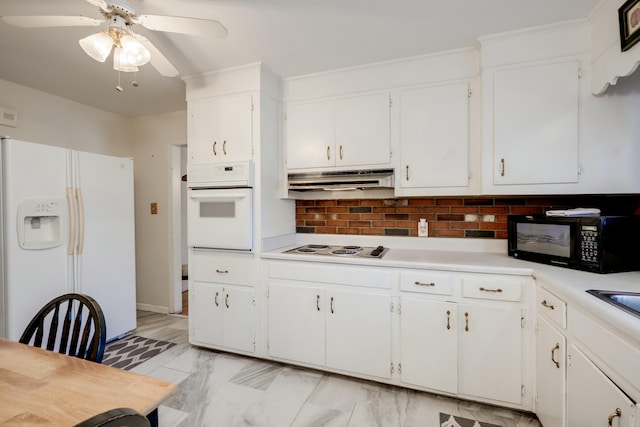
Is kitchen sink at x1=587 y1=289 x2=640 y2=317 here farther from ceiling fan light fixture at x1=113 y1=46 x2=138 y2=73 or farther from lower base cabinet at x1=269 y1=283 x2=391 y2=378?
ceiling fan light fixture at x1=113 y1=46 x2=138 y2=73

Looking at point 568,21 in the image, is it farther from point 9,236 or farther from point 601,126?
point 9,236

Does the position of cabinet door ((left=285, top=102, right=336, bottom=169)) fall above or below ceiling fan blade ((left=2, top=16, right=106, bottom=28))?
below

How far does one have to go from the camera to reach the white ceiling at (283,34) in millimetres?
1601

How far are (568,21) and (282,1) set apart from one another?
5.65 feet

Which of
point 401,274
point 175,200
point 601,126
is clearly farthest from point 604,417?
point 175,200

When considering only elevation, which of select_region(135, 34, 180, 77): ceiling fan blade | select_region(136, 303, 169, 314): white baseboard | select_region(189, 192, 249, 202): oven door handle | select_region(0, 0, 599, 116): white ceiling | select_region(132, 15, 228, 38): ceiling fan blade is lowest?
select_region(136, 303, 169, 314): white baseboard

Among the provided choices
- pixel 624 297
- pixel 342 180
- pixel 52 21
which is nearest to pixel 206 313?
pixel 342 180

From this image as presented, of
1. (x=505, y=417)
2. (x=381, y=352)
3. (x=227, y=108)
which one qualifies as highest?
(x=227, y=108)

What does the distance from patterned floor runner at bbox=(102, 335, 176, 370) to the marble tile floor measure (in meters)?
0.12

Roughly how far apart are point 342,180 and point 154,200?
2.46 metres

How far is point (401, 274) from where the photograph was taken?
1.91 metres

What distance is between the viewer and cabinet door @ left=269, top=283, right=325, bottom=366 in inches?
83.4

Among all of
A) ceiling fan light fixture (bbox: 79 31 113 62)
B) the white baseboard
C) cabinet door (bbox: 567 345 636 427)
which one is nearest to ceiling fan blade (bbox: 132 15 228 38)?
ceiling fan light fixture (bbox: 79 31 113 62)

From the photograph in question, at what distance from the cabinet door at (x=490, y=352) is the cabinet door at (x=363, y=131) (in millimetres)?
1239
